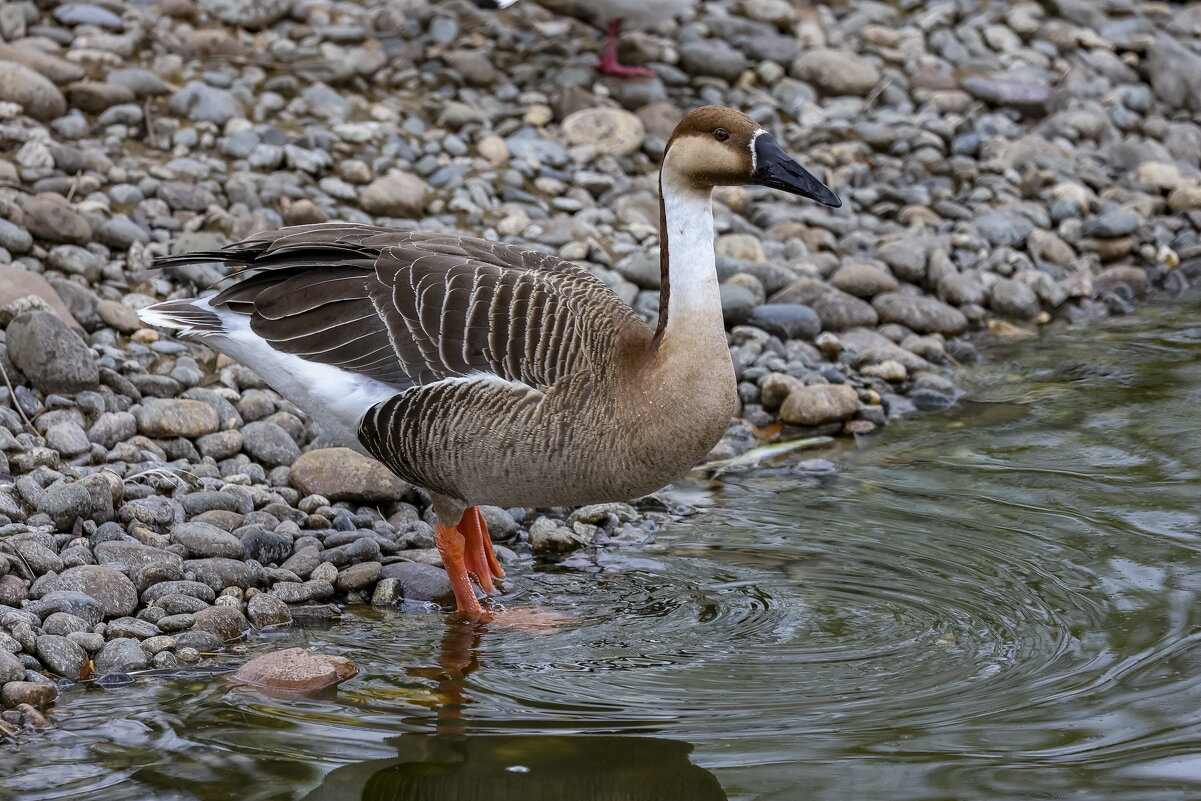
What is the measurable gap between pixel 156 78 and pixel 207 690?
569 cm

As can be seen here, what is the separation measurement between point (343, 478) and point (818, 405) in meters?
2.70

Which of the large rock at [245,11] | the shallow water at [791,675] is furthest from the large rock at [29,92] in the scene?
the shallow water at [791,675]

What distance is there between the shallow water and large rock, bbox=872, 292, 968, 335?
191cm

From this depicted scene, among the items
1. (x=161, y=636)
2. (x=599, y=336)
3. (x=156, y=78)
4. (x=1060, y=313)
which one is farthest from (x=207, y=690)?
(x=1060, y=313)

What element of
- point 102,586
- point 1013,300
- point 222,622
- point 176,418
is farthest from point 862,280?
point 102,586

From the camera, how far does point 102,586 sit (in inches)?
206

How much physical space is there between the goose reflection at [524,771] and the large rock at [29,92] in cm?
586

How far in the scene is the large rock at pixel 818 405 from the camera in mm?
7602

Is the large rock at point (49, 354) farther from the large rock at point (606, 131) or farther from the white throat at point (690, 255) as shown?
the large rock at point (606, 131)

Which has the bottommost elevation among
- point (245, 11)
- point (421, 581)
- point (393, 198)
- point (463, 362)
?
point (421, 581)

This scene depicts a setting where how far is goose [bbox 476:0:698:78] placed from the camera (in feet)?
34.4

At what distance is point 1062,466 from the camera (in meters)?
6.85

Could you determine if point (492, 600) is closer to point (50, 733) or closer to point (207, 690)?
point (207, 690)

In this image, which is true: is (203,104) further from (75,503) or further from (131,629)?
(131,629)
